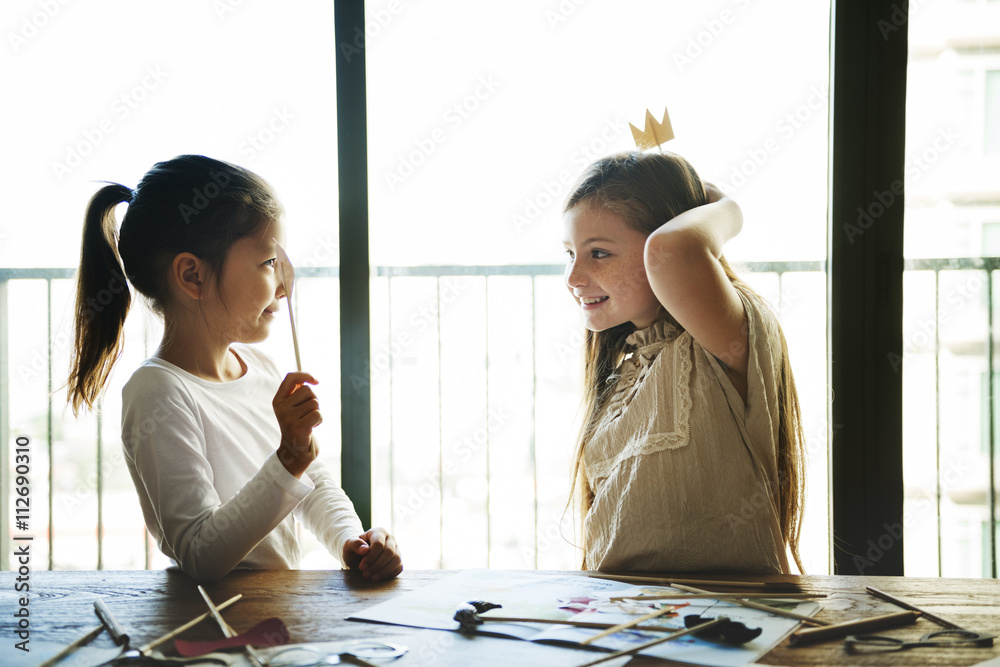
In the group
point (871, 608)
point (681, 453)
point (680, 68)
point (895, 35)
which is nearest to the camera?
point (871, 608)

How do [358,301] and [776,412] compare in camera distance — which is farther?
[358,301]

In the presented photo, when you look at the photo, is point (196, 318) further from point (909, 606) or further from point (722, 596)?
point (909, 606)

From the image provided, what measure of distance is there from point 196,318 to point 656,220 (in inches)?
35.5

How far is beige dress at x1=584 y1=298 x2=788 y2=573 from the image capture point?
1.02m

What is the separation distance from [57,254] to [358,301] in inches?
46.9

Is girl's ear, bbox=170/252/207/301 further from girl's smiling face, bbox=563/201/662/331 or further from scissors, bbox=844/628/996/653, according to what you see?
scissors, bbox=844/628/996/653

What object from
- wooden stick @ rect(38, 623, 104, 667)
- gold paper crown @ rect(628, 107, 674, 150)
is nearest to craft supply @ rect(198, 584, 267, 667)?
wooden stick @ rect(38, 623, 104, 667)

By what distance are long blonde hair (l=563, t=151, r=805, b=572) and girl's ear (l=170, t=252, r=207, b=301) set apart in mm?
722

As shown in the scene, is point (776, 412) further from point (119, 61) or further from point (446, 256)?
point (119, 61)

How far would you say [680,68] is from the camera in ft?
5.37

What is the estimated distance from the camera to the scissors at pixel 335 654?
0.60m

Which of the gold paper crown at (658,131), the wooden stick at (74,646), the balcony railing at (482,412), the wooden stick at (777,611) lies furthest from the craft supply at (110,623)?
the gold paper crown at (658,131)

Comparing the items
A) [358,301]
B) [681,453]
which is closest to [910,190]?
[681,453]

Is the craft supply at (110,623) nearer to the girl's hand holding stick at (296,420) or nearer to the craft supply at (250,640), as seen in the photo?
the craft supply at (250,640)
